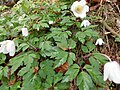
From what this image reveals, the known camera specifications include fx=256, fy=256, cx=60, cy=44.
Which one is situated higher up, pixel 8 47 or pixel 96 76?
pixel 8 47

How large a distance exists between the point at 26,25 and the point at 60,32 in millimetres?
248

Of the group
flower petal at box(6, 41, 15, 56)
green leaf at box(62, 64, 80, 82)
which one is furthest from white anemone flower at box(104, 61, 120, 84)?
flower petal at box(6, 41, 15, 56)

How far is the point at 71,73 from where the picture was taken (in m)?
1.09

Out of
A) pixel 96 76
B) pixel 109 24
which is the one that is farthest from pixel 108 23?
pixel 96 76

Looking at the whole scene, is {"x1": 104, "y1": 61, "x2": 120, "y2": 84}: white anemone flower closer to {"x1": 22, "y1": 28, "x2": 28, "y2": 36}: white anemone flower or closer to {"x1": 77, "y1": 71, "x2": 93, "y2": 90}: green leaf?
{"x1": 77, "y1": 71, "x2": 93, "y2": 90}: green leaf

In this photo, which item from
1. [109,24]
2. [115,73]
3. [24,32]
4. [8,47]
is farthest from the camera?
[109,24]

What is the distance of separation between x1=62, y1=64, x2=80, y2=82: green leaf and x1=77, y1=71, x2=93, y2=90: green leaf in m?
0.02

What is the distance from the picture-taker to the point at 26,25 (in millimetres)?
1417

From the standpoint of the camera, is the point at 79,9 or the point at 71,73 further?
the point at 79,9

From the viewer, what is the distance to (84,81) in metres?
1.06

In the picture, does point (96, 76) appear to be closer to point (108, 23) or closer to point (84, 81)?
point (84, 81)

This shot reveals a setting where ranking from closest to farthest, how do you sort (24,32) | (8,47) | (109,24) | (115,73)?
(115,73), (8,47), (24,32), (109,24)

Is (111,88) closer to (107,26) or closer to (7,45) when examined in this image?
(107,26)

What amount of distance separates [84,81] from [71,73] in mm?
68
